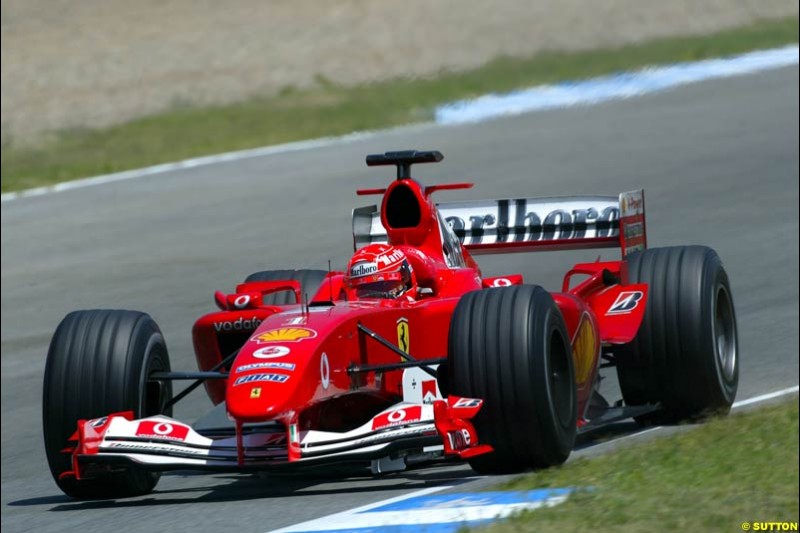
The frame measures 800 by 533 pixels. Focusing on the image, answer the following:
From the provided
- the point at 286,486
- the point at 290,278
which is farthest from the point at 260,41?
the point at 286,486

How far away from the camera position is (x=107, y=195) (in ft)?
64.5

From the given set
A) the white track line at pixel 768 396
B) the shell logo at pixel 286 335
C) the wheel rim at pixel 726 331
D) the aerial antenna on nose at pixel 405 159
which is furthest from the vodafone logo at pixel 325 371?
the white track line at pixel 768 396

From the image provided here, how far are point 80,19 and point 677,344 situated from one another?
24570mm

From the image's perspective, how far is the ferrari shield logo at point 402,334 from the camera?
25.5 feet

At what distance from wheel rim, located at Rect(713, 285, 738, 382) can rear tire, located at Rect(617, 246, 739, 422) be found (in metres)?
0.07

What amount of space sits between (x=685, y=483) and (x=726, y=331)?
8.68 feet

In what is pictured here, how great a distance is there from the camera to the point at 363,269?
7.97 metres

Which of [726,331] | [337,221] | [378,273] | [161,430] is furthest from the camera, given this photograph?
[337,221]

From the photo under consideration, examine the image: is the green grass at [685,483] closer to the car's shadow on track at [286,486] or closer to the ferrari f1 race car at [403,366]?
the ferrari f1 race car at [403,366]

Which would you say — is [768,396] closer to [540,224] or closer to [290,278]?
[540,224]

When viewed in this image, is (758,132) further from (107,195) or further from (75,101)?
(75,101)

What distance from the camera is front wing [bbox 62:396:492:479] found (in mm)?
6906

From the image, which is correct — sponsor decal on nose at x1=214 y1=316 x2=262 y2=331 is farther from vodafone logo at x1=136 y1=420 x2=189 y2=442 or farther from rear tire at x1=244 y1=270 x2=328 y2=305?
rear tire at x1=244 y1=270 x2=328 y2=305

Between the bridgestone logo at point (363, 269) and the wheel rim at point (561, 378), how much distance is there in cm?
106
